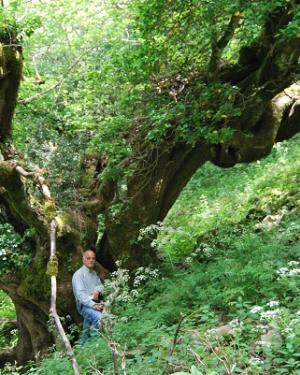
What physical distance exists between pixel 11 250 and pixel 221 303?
451 cm

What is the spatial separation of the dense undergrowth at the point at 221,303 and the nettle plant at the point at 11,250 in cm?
173

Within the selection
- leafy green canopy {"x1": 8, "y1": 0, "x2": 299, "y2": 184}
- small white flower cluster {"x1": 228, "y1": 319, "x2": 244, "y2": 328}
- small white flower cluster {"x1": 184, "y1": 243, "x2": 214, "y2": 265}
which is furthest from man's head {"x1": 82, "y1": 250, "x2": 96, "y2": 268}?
small white flower cluster {"x1": 228, "y1": 319, "x2": 244, "y2": 328}

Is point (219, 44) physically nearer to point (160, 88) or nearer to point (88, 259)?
point (160, 88)

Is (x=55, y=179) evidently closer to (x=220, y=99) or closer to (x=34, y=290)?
(x=34, y=290)

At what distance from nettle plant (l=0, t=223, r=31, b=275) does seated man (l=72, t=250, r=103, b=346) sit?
4.41ft

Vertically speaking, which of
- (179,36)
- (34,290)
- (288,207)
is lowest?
(34,290)

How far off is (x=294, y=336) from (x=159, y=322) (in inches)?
101

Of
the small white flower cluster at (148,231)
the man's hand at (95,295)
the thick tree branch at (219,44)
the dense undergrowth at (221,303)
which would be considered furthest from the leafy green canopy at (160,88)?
the man's hand at (95,295)

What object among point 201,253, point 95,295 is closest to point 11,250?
point 95,295

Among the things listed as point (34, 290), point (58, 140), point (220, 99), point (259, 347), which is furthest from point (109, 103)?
point (259, 347)

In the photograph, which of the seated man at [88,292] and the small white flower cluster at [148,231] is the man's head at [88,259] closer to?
the seated man at [88,292]

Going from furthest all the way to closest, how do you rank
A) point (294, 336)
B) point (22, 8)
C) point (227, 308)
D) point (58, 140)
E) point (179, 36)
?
point (22, 8), point (58, 140), point (179, 36), point (227, 308), point (294, 336)

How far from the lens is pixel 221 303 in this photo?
254 inches

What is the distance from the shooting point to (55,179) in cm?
979
